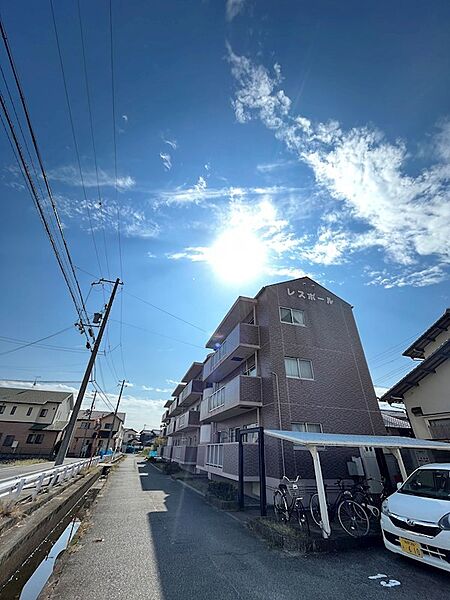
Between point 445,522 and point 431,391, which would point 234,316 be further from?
point 445,522

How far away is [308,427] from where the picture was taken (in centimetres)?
1081

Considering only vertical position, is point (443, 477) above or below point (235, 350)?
below

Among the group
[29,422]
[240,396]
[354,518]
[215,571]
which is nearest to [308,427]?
[240,396]

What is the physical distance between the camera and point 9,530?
451cm

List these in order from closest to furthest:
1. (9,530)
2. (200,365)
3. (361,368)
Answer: (9,530) < (361,368) < (200,365)

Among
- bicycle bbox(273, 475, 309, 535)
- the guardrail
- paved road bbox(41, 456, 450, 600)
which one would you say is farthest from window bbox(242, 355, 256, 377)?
the guardrail

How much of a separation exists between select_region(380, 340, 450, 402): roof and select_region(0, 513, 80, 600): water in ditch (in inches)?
499

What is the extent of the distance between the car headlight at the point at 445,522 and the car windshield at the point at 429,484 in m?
0.61

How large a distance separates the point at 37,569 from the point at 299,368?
10.1 m

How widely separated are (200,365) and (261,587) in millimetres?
19827

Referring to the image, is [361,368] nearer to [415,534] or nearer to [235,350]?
[235,350]

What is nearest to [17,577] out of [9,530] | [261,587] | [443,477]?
[9,530]

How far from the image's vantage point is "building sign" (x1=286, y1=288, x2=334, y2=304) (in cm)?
1430

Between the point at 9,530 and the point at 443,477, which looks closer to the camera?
the point at 9,530
